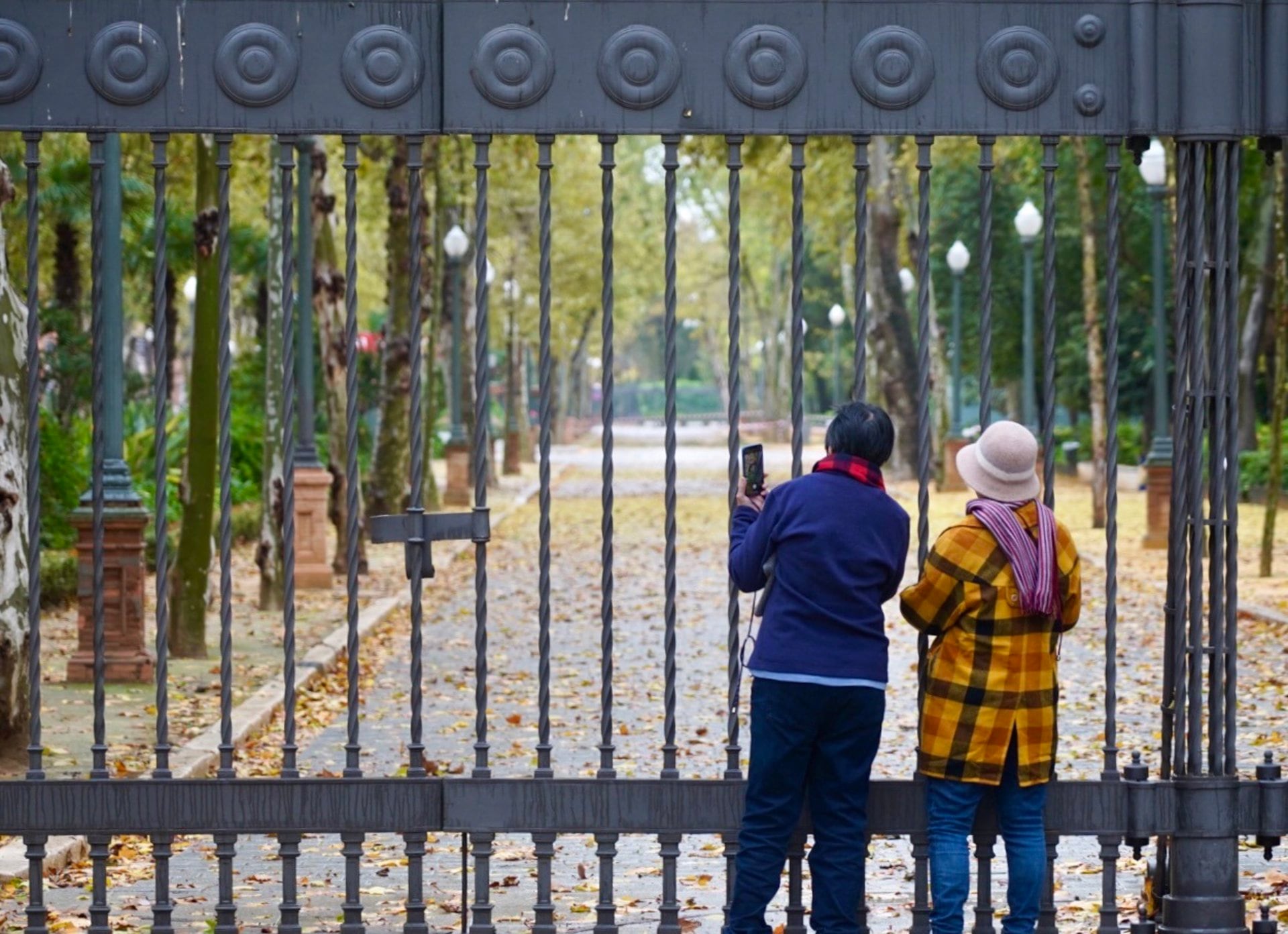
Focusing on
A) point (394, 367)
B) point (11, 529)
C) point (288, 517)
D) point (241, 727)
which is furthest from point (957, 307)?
point (288, 517)

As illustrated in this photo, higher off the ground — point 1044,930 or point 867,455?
point 867,455

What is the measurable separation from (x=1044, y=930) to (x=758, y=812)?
957 millimetres

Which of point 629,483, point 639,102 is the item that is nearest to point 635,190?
point 629,483

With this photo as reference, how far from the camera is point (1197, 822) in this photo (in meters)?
5.66

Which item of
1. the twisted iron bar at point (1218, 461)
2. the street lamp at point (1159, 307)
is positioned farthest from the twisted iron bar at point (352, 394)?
the street lamp at point (1159, 307)

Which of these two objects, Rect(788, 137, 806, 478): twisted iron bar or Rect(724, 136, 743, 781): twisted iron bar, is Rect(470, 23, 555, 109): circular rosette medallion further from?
Rect(788, 137, 806, 478): twisted iron bar

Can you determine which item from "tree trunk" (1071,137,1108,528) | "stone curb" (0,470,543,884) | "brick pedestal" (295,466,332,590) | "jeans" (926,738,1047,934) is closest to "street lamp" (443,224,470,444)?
"tree trunk" (1071,137,1108,528)

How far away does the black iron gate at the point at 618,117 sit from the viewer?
561 centimetres

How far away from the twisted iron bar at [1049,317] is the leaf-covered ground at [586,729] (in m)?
2.30

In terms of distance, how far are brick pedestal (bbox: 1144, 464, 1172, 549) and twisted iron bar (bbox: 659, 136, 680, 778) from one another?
64.4ft

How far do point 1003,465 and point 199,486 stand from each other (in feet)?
33.6

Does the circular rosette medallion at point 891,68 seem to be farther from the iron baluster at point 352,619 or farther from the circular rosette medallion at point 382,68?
the iron baluster at point 352,619

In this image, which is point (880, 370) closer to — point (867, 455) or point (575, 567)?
point (575, 567)

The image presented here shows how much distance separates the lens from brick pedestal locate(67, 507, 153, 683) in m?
13.6
